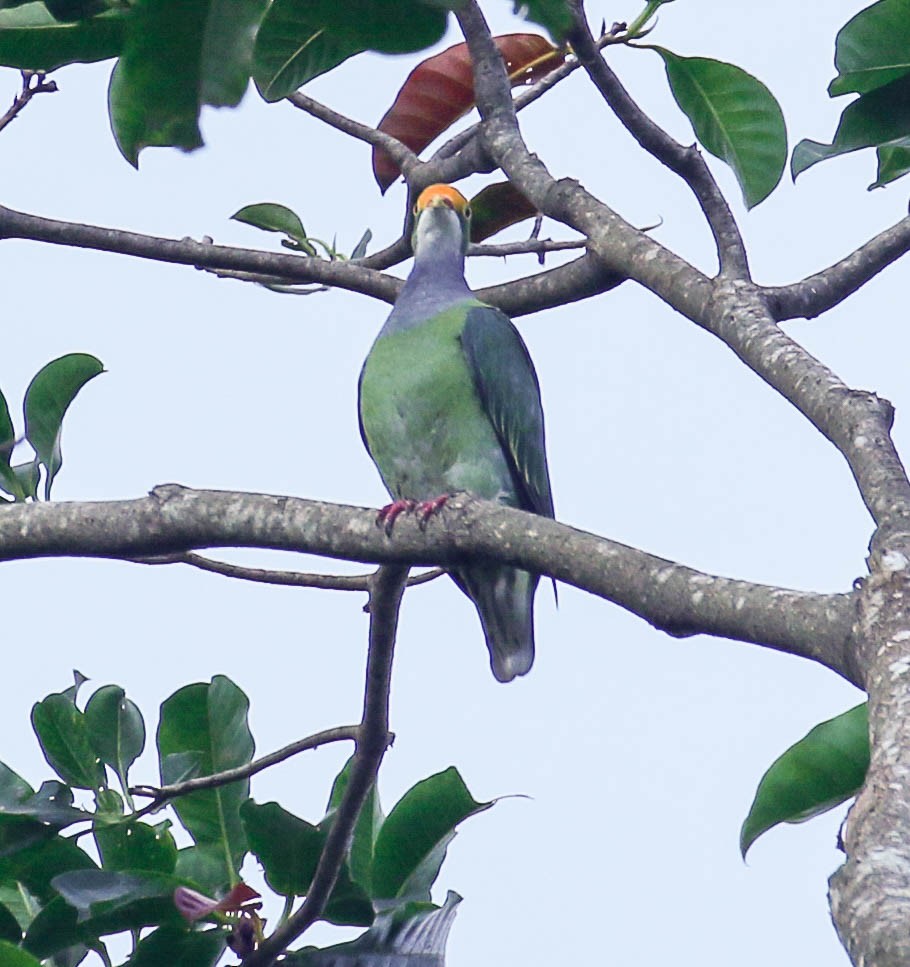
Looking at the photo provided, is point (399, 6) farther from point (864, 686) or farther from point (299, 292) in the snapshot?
point (299, 292)

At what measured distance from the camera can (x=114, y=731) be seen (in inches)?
90.8

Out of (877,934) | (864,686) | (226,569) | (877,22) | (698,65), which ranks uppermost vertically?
(698,65)

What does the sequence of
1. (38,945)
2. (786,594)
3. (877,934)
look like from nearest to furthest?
(877,934), (786,594), (38,945)

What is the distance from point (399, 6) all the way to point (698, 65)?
1.59 m

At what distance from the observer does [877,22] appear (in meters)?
2.11

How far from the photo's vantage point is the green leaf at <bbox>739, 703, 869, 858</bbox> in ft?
5.94

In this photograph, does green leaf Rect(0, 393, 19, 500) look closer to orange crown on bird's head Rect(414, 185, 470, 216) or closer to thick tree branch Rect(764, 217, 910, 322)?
thick tree branch Rect(764, 217, 910, 322)

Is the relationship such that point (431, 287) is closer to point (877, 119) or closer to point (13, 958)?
point (877, 119)

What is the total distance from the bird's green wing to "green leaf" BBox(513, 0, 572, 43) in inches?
94.3

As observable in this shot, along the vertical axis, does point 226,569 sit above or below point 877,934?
above

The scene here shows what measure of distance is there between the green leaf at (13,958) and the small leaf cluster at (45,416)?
2.83ft

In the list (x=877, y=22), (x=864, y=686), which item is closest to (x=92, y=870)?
(x=864, y=686)

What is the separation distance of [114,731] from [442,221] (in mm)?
1745

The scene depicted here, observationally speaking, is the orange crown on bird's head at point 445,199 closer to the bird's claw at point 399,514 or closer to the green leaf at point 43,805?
the bird's claw at point 399,514
